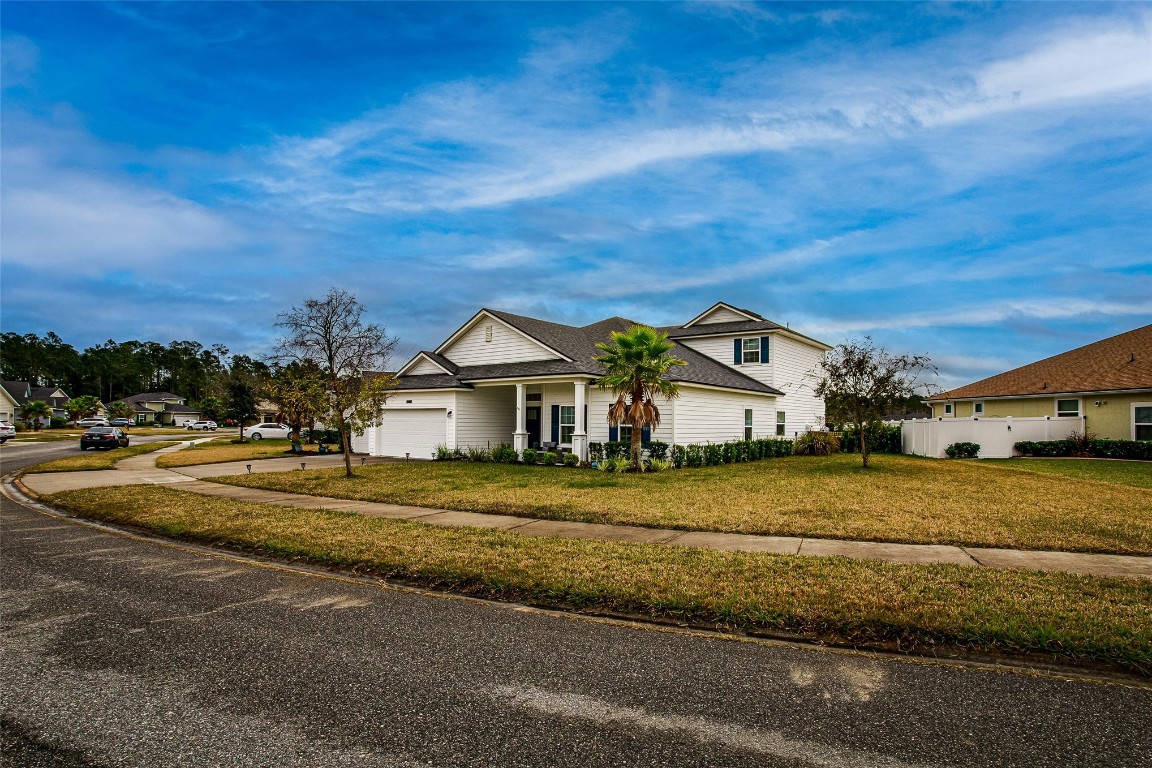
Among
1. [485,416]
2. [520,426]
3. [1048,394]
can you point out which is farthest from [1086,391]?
[485,416]

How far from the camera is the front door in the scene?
81.7 ft

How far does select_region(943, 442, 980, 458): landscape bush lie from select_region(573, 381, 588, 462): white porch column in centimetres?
1731

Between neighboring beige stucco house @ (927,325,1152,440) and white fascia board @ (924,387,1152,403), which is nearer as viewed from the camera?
white fascia board @ (924,387,1152,403)

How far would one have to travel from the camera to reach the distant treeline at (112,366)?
9731cm

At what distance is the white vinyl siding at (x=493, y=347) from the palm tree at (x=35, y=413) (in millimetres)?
65241

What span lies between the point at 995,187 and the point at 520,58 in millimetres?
14259

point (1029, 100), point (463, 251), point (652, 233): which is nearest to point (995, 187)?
point (1029, 100)

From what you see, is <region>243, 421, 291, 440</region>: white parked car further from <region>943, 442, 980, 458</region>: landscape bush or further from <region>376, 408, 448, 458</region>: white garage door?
<region>943, 442, 980, 458</region>: landscape bush

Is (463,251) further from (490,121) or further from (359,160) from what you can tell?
(490,121)

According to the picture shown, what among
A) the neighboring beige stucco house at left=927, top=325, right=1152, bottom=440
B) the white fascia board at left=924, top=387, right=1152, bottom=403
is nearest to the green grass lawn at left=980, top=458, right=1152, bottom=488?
the neighboring beige stucco house at left=927, top=325, right=1152, bottom=440

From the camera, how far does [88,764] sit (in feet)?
10.8

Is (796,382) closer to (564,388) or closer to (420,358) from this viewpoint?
(564,388)

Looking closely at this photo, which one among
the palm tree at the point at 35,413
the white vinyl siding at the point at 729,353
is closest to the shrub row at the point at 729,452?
the white vinyl siding at the point at 729,353

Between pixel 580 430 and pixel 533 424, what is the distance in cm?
406
